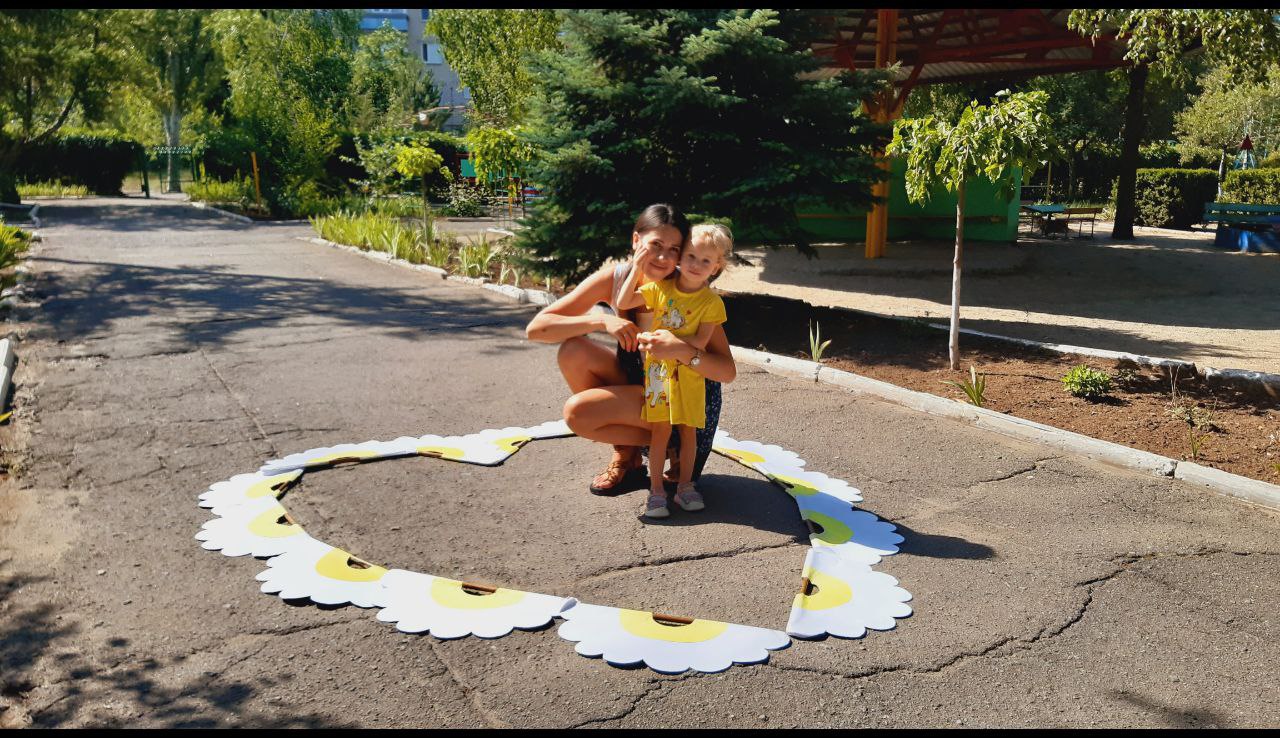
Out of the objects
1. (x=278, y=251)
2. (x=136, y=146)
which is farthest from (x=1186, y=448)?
(x=136, y=146)

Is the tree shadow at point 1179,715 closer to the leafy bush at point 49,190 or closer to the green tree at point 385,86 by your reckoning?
the green tree at point 385,86

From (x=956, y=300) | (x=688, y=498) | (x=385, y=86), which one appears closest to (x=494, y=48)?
(x=956, y=300)

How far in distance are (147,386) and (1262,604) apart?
7.45 m

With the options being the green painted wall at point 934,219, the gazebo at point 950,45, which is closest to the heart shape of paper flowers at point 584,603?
the gazebo at point 950,45

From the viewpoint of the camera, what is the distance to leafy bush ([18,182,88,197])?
1446 inches

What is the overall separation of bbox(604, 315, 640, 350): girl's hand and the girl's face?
0.36 m

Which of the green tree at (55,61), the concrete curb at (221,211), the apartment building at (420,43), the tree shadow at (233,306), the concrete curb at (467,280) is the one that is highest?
the apartment building at (420,43)

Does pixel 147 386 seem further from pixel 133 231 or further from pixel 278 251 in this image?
pixel 133 231

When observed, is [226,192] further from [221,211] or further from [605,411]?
[605,411]

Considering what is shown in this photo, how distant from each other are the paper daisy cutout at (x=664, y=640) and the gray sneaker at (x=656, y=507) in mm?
995

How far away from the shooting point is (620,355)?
16.3ft

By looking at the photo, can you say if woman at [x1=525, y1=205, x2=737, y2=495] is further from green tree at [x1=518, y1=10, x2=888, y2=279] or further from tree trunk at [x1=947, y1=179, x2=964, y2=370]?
green tree at [x1=518, y1=10, x2=888, y2=279]

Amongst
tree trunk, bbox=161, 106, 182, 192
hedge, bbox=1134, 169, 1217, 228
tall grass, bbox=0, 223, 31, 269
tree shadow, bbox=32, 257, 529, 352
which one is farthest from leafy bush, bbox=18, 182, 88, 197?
hedge, bbox=1134, 169, 1217, 228

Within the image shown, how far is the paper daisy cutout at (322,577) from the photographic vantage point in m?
3.79
